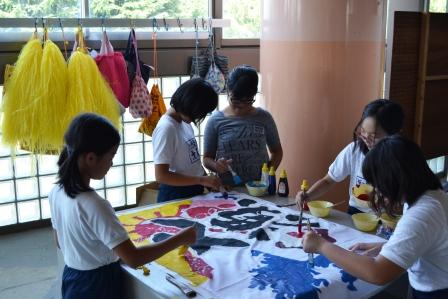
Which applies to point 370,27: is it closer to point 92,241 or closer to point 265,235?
point 265,235

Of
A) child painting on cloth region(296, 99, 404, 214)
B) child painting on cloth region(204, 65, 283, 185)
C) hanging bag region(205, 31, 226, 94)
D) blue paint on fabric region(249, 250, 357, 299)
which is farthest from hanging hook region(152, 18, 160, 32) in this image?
blue paint on fabric region(249, 250, 357, 299)

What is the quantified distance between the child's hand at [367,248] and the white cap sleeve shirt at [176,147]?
2.78 ft

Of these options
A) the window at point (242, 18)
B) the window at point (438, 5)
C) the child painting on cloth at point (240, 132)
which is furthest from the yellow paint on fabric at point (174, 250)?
the window at point (438, 5)

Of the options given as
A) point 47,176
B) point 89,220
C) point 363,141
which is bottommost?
point 47,176

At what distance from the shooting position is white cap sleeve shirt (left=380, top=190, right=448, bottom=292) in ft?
4.13

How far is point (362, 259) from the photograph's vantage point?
1.34m

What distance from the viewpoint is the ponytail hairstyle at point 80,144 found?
1373mm

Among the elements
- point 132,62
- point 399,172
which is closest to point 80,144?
point 399,172

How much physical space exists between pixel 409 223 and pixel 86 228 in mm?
871

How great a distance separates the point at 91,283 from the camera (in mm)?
1463

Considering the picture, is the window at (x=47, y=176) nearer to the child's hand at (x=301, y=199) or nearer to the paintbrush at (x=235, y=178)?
the paintbrush at (x=235, y=178)

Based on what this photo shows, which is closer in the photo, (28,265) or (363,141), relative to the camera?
(363,141)

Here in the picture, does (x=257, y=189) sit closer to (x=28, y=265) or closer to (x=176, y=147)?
(x=176, y=147)

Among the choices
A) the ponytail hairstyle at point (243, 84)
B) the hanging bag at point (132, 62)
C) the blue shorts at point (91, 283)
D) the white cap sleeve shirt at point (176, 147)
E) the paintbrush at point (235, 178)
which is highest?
the hanging bag at point (132, 62)
